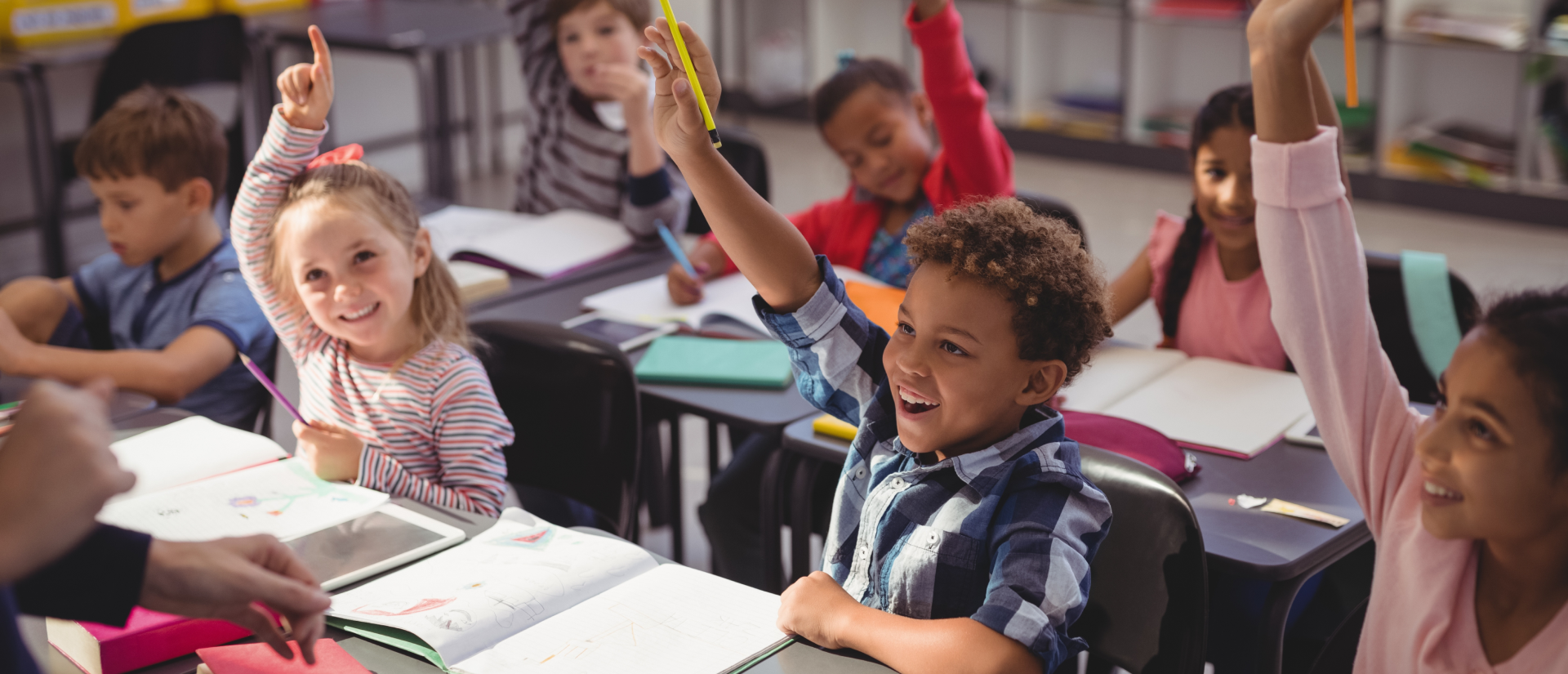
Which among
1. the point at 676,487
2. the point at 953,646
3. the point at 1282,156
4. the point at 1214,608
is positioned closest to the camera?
the point at 953,646

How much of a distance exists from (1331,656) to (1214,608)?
144 millimetres

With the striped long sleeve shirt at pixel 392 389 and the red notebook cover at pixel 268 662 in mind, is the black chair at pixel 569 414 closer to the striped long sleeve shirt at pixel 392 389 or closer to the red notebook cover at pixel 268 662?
the striped long sleeve shirt at pixel 392 389

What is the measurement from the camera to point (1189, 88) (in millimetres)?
5410

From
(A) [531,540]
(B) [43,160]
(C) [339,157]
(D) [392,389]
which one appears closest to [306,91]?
(C) [339,157]

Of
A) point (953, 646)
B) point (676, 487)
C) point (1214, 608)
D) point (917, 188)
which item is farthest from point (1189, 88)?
point (953, 646)

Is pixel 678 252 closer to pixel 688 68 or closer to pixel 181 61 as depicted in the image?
pixel 688 68

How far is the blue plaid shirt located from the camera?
106 cm

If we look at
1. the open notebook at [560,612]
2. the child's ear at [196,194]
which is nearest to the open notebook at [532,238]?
the child's ear at [196,194]

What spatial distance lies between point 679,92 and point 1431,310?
124 cm

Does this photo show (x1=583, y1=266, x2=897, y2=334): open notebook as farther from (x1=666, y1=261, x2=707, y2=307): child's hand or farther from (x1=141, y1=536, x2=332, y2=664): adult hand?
(x1=141, y1=536, x2=332, y2=664): adult hand

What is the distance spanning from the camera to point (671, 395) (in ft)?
6.13

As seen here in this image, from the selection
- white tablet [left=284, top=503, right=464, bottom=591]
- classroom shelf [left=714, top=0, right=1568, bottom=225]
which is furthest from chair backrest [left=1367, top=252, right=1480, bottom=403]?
classroom shelf [left=714, top=0, right=1568, bottom=225]

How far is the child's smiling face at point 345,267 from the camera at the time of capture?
1.55 m

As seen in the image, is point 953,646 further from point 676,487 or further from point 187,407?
point 187,407
